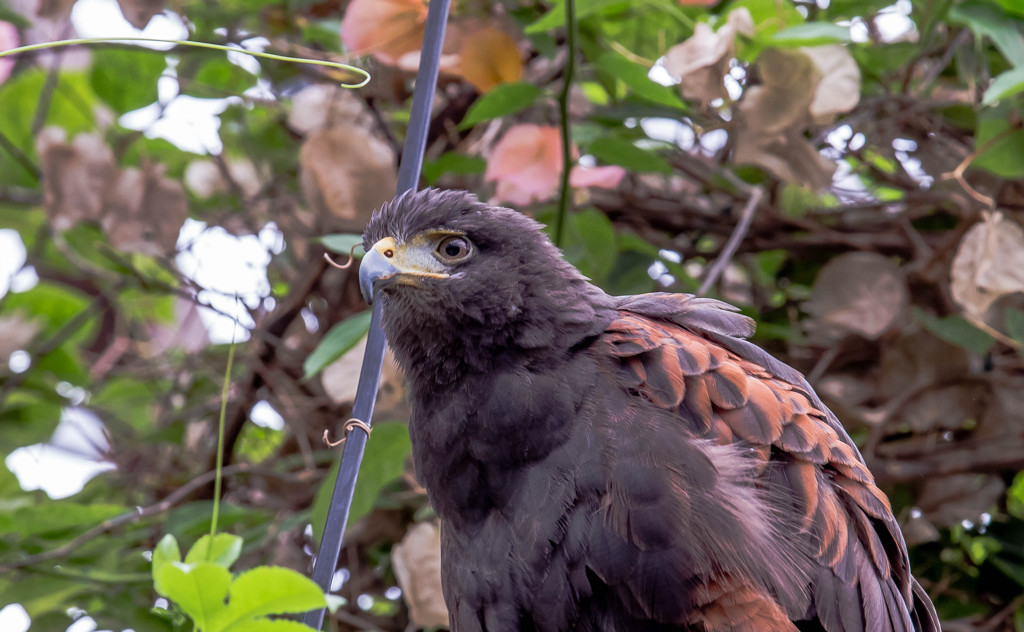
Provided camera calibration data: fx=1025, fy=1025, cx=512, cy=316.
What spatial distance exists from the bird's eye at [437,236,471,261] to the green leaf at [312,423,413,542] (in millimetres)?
345

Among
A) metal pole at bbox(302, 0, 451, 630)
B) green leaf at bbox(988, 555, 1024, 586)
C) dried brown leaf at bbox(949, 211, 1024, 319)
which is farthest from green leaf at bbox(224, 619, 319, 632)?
green leaf at bbox(988, 555, 1024, 586)

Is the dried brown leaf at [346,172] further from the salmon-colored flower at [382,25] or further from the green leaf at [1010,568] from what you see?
the green leaf at [1010,568]

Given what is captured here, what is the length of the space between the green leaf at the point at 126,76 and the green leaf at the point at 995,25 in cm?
153

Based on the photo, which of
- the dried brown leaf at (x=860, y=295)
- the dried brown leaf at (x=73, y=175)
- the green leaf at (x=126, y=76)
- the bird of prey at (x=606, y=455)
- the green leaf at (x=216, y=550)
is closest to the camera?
the green leaf at (x=216, y=550)

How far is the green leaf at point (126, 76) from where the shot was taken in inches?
85.5

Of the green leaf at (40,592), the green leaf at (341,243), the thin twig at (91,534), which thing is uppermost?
the green leaf at (341,243)

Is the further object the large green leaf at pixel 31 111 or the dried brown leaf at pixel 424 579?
the large green leaf at pixel 31 111

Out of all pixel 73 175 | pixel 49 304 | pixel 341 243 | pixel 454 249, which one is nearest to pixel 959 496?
pixel 454 249

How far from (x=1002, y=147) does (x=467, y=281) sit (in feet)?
3.17

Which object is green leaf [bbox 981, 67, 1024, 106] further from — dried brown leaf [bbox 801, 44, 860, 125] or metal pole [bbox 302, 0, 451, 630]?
metal pole [bbox 302, 0, 451, 630]

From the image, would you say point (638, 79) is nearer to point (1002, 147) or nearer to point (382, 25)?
point (382, 25)

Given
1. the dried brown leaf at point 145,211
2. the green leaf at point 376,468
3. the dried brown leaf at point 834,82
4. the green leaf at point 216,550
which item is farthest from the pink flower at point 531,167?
the green leaf at point 216,550

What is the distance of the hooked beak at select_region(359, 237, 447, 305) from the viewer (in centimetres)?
137

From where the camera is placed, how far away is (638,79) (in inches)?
66.1
